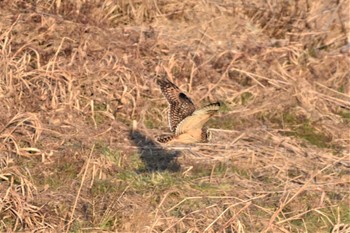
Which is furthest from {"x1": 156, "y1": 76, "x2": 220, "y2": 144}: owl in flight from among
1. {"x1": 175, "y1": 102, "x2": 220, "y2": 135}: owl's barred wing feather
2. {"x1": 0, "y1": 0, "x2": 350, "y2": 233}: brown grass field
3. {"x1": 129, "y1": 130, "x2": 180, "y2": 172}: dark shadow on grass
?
{"x1": 129, "y1": 130, "x2": 180, "y2": 172}: dark shadow on grass

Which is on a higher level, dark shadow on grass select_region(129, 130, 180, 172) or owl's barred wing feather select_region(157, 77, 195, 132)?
owl's barred wing feather select_region(157, 77, 195, 132)

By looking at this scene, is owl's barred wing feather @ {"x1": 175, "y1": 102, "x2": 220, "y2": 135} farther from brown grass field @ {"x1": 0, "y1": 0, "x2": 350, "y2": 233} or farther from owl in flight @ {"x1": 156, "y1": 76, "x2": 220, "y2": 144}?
brown grass field @ {"x1": 0, "y1": 0, "x2": 350, "y2": 233}

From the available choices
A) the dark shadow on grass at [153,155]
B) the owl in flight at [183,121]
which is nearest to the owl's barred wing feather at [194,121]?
the owl in flight at [183,121]

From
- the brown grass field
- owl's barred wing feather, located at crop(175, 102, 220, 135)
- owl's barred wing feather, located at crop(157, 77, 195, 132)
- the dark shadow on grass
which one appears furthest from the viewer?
the dark shadow on grass

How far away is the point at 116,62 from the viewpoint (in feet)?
29.8

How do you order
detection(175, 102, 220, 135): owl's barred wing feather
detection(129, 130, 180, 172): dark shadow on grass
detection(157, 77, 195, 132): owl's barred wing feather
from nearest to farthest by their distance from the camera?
detection(175, 102, 220, 135): owl's barred wing feather, detection(157, 77, 195, 132): owl's barred wing feather, detection(129, 130, 180, 172): dark shadow on grass

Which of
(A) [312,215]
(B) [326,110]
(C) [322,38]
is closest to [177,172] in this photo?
(A) [312,215]

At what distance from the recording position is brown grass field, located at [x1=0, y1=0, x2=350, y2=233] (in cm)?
689

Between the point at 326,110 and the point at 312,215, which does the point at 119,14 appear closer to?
the point at 326,110

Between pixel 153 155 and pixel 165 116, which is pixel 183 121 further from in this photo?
pixel 165 116

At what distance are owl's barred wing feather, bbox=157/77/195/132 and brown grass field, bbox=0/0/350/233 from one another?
611 mm

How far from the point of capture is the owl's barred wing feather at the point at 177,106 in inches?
280

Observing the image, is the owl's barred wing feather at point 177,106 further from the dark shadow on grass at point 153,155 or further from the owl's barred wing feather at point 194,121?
the dark shadow on grass at point 153,155

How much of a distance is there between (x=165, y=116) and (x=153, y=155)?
2.98 feet
